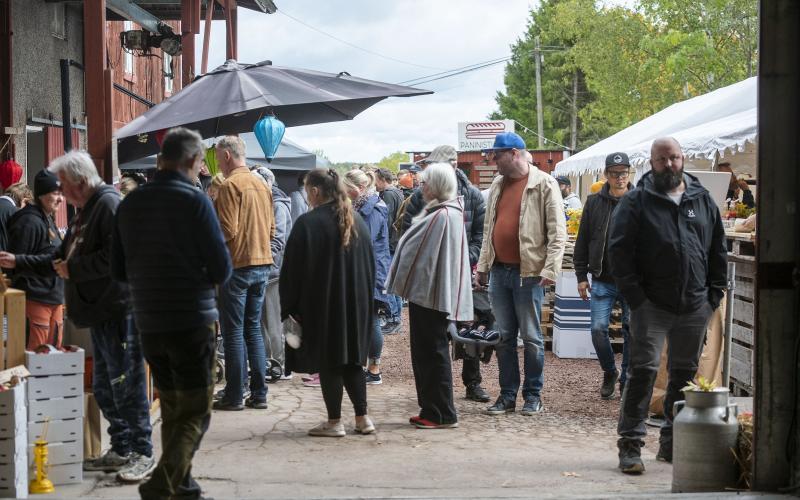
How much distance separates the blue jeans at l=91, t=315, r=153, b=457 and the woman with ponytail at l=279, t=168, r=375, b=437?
152 cm

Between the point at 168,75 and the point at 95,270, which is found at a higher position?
the point at 168,75

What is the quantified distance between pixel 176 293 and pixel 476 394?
15.3ft

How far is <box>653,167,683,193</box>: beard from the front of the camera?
6.56 m

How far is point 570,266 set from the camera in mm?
12156

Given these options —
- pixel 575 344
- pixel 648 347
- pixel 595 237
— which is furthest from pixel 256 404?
pixel 575 344

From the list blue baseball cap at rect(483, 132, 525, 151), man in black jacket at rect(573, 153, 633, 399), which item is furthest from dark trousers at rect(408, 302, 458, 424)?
man in black jacket at rect(573, 153, 633, 399)

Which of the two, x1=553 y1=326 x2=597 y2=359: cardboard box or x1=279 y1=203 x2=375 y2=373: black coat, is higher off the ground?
x1=279 y1=203 x2=375 y2=373: black coat

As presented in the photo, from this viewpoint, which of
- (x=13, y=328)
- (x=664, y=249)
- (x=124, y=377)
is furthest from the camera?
(x=664, y=249)

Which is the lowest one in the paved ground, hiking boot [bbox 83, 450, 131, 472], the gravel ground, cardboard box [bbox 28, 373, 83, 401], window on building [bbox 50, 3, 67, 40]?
the gravel ground

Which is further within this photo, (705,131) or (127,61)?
(127,61)

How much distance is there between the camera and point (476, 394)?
934cm

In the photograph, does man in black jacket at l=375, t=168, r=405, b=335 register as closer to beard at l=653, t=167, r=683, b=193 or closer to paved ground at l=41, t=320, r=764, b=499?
paved ground at l=41, t=320, r=764, b=499

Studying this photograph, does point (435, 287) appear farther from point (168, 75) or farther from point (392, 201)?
point (168, 75)

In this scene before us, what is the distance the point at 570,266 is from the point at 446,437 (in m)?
4.87
